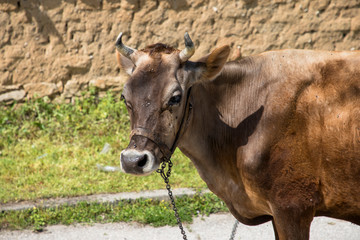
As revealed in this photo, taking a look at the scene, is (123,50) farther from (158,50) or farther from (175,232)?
(175,232)

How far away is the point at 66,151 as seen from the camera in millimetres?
7367

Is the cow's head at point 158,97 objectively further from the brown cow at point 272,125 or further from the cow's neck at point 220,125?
the cow's neck at point 220,125

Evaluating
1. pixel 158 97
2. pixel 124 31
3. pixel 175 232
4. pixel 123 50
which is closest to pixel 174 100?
pixel 158 97

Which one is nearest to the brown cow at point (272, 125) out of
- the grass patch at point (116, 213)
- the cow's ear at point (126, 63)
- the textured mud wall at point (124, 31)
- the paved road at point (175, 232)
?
the cow's ear at point (126, 63)

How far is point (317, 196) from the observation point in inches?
143

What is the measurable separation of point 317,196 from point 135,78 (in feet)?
5.15

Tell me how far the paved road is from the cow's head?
2.02 meters

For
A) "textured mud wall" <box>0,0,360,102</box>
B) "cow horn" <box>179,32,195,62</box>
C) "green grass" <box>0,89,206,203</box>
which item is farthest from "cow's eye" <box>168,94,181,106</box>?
"textured mud wall" <box>0,0,360,102</box>

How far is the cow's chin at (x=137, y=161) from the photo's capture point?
3.41 metres

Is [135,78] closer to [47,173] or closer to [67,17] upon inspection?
[47,173]

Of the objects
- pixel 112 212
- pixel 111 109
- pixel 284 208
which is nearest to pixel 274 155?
pixel 284 208

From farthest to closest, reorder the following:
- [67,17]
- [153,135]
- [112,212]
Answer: [67,17] < [112,212] < [153,135]

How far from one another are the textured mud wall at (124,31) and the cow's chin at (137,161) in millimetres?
4754

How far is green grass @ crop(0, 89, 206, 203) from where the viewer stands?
6.38 metres
